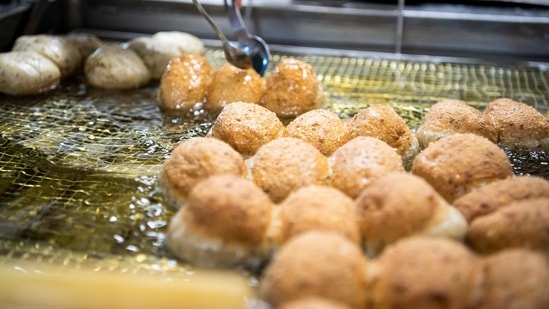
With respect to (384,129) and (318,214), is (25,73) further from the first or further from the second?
(318,214)

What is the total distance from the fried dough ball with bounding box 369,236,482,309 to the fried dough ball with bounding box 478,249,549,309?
0.03 metres

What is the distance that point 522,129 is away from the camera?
2.60m

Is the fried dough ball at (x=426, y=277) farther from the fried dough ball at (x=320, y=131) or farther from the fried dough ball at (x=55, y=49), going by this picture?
the fried dough ball at (x=55, y=49)

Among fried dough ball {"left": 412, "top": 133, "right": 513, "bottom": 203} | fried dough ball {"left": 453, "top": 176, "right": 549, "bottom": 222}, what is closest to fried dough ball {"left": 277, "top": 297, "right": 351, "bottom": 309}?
fried dough ball {"left": 453, "top": 176, "right": 549, "bottom": 222}

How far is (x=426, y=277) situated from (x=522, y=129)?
1.37m

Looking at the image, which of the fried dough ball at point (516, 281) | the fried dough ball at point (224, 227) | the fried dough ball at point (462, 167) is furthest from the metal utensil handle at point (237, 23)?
the fried dough ball at point (516, 281)

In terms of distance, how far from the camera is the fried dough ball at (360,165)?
2.06m

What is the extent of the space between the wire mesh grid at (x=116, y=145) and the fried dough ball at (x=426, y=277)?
617 millimetres

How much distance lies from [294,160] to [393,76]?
1.57 metres

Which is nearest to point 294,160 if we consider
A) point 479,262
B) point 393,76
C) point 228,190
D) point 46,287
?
point 228,190

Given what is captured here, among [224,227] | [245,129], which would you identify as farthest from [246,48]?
[224,227]

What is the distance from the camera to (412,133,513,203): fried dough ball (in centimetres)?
205

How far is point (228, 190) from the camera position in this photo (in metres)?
1.82

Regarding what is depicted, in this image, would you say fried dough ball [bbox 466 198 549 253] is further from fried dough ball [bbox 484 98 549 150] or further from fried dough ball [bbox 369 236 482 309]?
fried dough ball [bbox 484 98 549 150]
